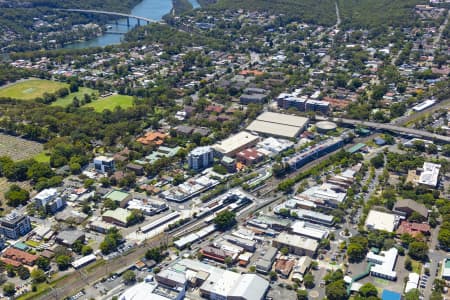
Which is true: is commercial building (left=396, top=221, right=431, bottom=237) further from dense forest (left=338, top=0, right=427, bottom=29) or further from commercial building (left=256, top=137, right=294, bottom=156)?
dense forest (left=338, top=0, right=427, bottom=29)

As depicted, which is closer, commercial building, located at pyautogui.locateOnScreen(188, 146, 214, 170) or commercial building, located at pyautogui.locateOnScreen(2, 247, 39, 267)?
commercial building, located at pyautogui.locateOnScreen(2, 247, 39, 267)

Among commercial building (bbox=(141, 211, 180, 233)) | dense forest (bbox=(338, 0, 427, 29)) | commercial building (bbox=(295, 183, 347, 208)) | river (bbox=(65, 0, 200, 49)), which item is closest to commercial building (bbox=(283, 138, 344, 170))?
commercial building (bbox=(295, 183, 347, 208))

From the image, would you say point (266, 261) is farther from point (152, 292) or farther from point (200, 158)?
point (200, 158)

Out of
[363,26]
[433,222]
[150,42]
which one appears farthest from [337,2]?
[433,222]

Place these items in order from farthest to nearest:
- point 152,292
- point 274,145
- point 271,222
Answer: point 274,145
point 271,222
point 152,292

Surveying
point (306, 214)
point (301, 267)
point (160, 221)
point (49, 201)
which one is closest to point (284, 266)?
point (301, 267)

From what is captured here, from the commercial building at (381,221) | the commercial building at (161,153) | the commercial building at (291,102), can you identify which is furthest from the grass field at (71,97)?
the commercial building at (381,221)
